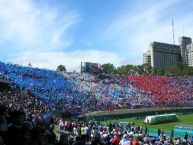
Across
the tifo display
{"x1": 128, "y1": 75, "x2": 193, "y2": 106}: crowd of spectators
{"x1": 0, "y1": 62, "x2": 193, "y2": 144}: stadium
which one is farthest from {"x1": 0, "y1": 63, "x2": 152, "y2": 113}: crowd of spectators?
the tifo display

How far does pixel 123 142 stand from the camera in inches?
719

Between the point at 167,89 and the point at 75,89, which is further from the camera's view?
the point at 167,89

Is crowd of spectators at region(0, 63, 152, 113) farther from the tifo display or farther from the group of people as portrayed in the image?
the tifo display

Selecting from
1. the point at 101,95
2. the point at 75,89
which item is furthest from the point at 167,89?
the point at 75,89

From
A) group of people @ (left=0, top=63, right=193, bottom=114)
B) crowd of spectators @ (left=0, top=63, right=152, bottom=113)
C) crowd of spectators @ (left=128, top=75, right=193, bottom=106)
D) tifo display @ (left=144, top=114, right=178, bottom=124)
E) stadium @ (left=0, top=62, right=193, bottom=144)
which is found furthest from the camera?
crowd of spectators @ (left=128, top=75, right=193, bottom=106)

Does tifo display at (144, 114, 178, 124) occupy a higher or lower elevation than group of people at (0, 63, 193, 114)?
lower

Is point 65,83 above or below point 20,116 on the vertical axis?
above

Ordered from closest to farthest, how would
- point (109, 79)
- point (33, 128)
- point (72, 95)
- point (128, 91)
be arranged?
point (33, 128) < point (72, 95) < point (128, 91) < point (109, 79)

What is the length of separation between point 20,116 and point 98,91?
59215mm

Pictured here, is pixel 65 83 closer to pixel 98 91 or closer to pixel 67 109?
pixel 98 91

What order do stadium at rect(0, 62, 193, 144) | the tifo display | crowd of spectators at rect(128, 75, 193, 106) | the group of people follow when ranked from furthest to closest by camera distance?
1. crowd of spectators at rect(128, 75, 193, 106)
2. the group of people
3. the tifo display
4. stadium at rect(0, 62, 193, 144)

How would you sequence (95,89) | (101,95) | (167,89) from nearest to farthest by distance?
(101,95) → (95,89) → (167,89)

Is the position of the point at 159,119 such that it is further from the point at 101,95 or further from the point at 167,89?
the point at 167,89

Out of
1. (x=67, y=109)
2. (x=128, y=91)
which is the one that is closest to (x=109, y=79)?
(x=128, y=91)
